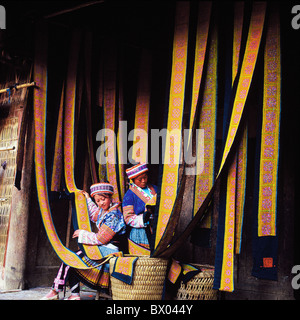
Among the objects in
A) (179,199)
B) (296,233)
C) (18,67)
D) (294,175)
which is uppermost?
(18,67)

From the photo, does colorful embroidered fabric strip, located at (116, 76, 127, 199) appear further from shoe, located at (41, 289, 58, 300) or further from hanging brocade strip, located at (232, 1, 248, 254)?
hanging brocade strip, located at (232, 1, 248, 254)

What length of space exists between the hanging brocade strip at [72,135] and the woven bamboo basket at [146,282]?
3.10 feet

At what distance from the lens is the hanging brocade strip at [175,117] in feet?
11.5

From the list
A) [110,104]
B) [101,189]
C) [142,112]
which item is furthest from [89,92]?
[101,189]

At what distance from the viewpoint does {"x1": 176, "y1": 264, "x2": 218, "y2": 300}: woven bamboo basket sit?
12.1 ft

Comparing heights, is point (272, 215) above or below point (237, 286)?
above

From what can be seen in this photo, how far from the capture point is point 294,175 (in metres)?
3.87

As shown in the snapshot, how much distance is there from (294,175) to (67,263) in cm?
210

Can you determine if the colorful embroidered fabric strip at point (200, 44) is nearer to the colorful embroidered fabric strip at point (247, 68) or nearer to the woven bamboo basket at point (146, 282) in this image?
the colorful embroidered fabric strip at point (247, 68)

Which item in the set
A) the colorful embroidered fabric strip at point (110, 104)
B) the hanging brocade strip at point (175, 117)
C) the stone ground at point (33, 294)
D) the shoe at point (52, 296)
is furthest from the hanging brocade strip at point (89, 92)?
the hanging brocade strip at point (175, 117)

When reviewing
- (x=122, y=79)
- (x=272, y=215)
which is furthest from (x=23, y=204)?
(x=272, y=215)

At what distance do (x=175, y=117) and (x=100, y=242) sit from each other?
1365 mm

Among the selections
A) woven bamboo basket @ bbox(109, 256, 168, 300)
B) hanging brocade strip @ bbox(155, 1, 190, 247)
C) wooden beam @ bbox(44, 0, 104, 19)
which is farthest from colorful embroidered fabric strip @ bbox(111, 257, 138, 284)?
wooden beam @ bbox(44, 0, 104, 19)
